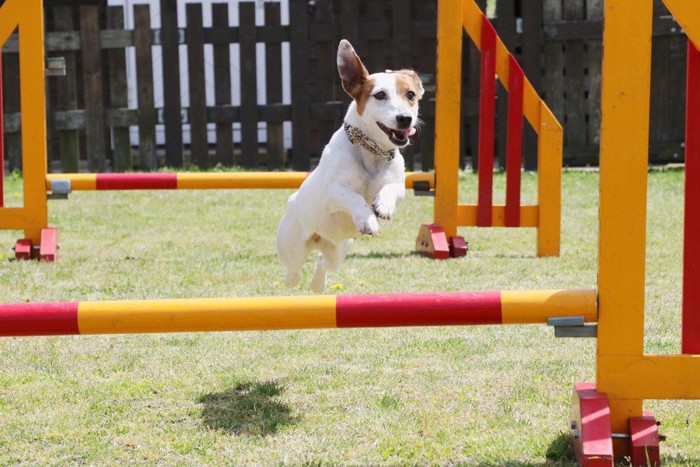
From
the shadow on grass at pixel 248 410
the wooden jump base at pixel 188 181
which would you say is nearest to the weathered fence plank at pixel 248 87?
the wooden jump base at pixel 188 181

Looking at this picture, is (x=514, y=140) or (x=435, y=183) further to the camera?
(x=514, y=140)

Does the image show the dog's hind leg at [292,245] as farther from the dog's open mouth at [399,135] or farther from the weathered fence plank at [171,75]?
the weathered fence plank at [171,75]

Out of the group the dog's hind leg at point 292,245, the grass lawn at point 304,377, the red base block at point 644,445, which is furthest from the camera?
the dog's hind leg at point 292,245

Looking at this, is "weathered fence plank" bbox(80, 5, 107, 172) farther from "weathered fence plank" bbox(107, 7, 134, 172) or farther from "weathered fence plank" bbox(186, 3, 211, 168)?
"weathered fence plank" bbox(186, 3, 211, 168)

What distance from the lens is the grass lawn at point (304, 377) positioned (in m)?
3.64

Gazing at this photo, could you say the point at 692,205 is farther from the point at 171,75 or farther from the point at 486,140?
the point at 171,75

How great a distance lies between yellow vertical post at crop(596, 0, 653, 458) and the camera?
3.29 metres

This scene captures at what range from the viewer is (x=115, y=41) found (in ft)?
40.9

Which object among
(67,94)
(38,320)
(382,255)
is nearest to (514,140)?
(382,255)

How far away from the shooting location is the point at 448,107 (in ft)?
24.6

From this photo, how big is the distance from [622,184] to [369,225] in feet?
3.88

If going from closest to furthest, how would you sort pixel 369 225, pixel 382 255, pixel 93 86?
1. pixel 369 225
2. pixel 382 255
3. pixel 93 86

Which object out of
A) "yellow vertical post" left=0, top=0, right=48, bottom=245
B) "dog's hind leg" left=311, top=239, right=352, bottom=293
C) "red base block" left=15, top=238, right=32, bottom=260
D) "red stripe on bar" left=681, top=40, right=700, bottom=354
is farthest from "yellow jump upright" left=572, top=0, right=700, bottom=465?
"red base block" left=15, top=238, right=32, bottom=260

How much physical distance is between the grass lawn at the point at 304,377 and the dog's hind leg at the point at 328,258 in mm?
275
